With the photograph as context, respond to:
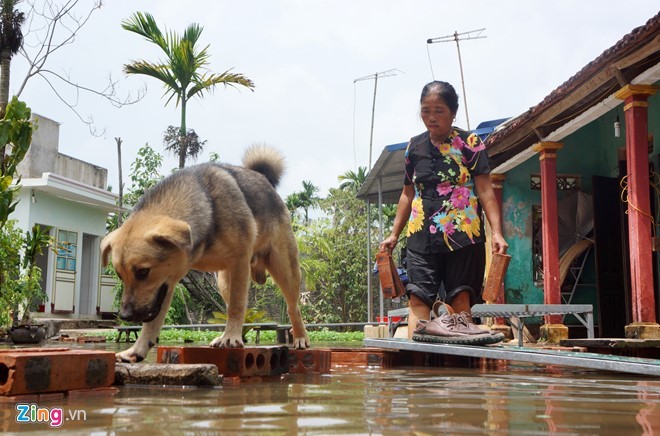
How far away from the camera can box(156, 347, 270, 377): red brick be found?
4512mm

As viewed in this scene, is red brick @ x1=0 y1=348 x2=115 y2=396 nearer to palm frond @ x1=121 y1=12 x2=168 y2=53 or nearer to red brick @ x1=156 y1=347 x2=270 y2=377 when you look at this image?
red brick @ x1=156 y1=347 x2=270 y2=377

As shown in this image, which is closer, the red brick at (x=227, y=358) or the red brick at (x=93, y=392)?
the red brick at (x=93, y=392)

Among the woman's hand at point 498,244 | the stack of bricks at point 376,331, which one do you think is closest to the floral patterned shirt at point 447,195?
the woman's hand at point 498,244

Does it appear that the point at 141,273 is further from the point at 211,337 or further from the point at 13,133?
the point at 211,337

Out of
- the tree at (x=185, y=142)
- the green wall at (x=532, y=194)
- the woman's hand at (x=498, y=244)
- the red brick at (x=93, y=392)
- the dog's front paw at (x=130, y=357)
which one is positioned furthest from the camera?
the tree at (x=185, y=142)

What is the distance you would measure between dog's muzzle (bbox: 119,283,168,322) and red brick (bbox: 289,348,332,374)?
4.06ft

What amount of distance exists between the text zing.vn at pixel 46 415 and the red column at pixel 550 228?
9.33 metres

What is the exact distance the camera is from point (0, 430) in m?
2.27

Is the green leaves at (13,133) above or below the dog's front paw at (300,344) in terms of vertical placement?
above

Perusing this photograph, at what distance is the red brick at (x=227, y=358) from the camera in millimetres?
4512

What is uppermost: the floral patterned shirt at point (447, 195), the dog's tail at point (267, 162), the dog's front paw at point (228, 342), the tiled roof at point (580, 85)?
the tiled roof at point (580, 85)

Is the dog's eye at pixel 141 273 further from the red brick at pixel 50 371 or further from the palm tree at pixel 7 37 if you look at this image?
the palm tree at pixel 7 37

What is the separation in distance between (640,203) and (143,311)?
6.24 metres

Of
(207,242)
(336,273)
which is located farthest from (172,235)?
(336,273)
